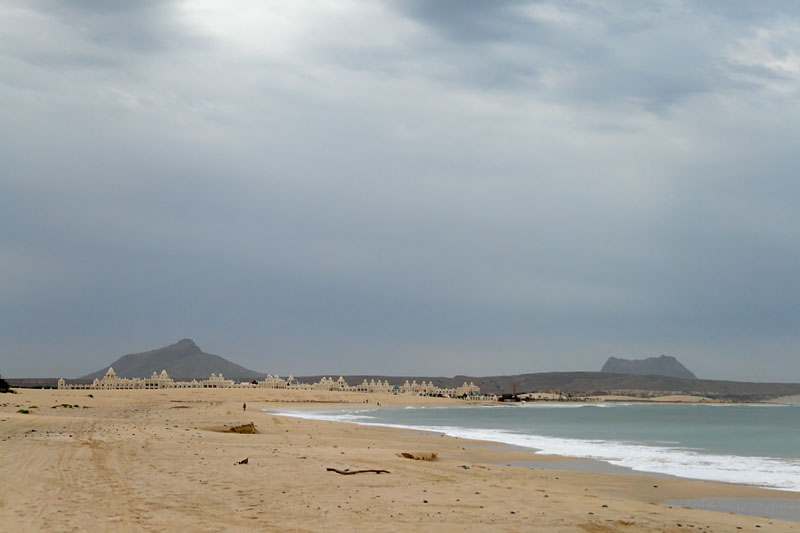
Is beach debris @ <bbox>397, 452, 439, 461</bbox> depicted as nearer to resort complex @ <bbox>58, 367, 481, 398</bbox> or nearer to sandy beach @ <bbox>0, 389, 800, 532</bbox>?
sandy beach @ <bbox>0, 389, 800, 532</bbox>

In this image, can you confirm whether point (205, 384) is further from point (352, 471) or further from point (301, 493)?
point (301, 493)

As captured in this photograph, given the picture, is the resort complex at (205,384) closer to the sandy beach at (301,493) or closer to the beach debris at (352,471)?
the sandy beach at (301,493)

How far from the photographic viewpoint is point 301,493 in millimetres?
10758

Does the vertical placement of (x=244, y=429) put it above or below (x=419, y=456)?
below

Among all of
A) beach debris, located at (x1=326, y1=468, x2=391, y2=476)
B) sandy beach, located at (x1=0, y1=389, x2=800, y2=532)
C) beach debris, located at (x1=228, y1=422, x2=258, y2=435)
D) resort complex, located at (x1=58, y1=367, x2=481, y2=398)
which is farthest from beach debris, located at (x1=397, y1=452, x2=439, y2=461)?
resort complex, located at (x1=58, y1=367, x2=481, y2=398)

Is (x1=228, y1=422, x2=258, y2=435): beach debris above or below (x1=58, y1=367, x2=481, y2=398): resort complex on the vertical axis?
above

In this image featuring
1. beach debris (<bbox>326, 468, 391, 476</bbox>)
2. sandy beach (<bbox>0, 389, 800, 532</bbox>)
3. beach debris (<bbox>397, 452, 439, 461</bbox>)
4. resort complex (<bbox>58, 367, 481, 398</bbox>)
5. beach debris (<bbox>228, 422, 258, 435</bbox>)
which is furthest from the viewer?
resort complex (<bbox>58, 367, 481, 398</bbox>)

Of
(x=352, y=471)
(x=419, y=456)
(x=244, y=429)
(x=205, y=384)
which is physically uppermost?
(x=352, y=471)

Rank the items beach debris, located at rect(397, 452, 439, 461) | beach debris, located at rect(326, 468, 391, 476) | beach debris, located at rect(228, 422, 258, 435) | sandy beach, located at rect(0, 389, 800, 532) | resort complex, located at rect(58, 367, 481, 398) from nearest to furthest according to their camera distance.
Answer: sandy beach, located at rect(0, 389, 800, 532), beach debris, located at rect(326, 468, 391, 476), beach debris, located at rect(397, 452, 439, 461), beach debris, located at rect(228, 422, 258, 435), resort complex, located at rect(58, 367, 481, 398)

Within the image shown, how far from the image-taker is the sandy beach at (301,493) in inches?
344

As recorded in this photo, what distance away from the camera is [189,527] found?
26.7ft

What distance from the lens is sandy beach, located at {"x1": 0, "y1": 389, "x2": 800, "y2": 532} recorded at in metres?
8.73

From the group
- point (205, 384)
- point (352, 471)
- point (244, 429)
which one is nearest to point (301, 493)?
point (352, 471)

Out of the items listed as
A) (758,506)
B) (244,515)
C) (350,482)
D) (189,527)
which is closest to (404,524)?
(244,515)
